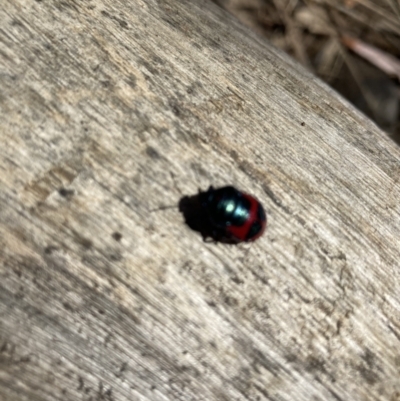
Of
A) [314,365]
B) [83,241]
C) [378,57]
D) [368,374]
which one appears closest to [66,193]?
[83,241]

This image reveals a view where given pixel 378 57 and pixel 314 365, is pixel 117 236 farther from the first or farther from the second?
pixel 378 57

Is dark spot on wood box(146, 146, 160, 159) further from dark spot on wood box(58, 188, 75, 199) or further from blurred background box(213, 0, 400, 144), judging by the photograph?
blurred background box(213, 0, 400, 144)

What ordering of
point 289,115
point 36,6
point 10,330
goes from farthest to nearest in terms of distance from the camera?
point 289,115 → point 36,6 → point 10,330

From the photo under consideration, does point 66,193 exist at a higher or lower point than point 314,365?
higher

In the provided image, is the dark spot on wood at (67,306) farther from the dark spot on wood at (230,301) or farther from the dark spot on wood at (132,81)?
the dark spot on wood at (132,81)

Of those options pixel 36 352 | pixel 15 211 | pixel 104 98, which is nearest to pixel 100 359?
pixel 36 352

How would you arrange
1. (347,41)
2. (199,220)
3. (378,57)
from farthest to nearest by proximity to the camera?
1. (347,41)
2. (378,57)
3. (199,220)

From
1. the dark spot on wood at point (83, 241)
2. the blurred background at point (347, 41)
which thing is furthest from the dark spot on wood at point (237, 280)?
the blurred background at point (347, 41)

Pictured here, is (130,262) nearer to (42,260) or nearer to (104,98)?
(42,260)
